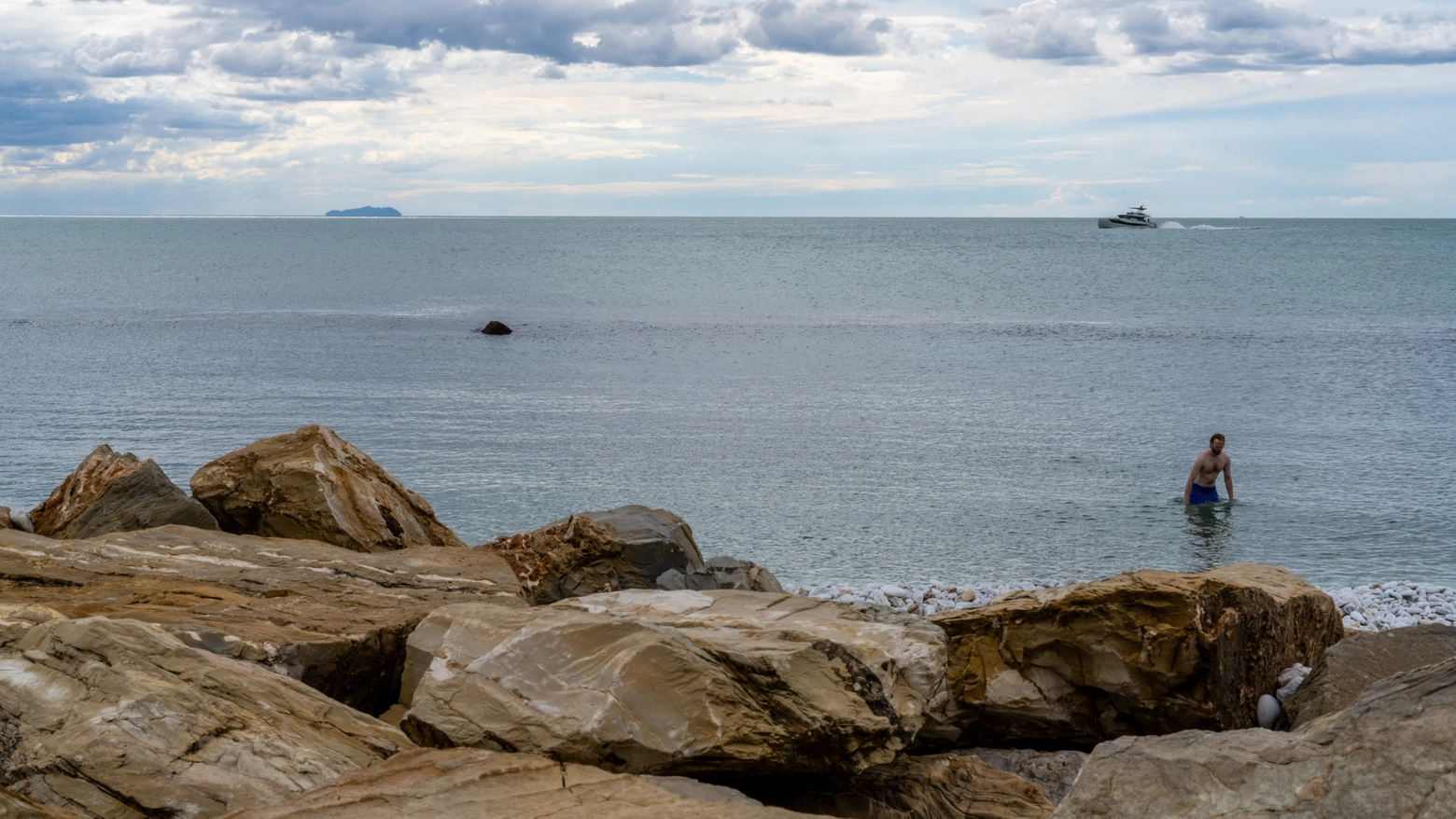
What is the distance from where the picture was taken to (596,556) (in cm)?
963

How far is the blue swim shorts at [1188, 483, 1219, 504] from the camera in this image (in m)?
18.2

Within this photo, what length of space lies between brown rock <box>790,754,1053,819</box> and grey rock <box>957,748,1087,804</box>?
681mm

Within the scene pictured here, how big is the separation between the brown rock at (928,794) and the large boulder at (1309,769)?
1.92 metres

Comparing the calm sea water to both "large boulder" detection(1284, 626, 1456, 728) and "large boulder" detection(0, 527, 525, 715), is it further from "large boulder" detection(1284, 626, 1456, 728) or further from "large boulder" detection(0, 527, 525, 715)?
"large boulder" detection(1284, 626, 1456, 728)

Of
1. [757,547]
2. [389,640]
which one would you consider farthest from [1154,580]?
[757,547]

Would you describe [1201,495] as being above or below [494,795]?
below

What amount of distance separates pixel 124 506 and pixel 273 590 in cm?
386

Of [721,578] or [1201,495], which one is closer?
[721,578]

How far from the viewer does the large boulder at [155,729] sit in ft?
15.2

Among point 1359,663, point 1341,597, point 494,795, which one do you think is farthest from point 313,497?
point 1341,597

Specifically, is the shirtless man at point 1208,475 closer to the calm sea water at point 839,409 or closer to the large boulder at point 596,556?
the calm sea water at point 839,409

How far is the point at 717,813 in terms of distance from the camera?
452cm

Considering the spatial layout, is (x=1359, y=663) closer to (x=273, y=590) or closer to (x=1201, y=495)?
(x=273, y=590)

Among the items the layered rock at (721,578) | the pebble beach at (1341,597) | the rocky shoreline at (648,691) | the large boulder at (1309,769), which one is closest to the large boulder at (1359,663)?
the rocky shoreline at (648,691)
